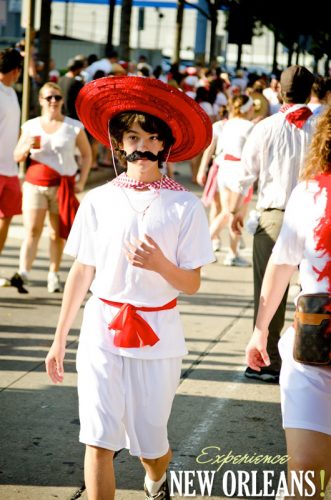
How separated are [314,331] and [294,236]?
1.13 feet

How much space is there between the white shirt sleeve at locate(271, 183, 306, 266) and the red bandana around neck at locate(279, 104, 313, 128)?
3.06 m

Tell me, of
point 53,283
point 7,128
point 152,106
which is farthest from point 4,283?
point 152,106

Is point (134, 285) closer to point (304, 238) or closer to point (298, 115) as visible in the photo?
point (304, 238)

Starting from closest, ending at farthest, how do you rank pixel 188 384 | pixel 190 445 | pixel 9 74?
1. pixel 190 445
2. pixel 188 384
3. pixel 9 74

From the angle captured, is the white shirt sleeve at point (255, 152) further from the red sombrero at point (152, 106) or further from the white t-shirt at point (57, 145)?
the white t-shirt at point (57, 145)

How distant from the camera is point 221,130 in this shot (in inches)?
448

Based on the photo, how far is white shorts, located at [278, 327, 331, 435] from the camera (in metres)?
3.58

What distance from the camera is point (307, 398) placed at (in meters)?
3.59

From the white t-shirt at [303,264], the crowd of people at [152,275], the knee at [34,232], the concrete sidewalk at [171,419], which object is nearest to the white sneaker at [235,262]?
the concrete sidewalk at [171,419]

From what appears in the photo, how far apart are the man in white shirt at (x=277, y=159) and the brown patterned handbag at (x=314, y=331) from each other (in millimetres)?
3215

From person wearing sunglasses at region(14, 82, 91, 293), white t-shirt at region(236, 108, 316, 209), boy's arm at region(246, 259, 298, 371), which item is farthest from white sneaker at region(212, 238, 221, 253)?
boy's arm at region(246, 259, 298, 371)

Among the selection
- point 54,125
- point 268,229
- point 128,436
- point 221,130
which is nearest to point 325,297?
point 128,436

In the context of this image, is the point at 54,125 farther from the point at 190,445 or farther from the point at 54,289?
the point at 190,445

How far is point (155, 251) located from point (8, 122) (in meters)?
5.73
